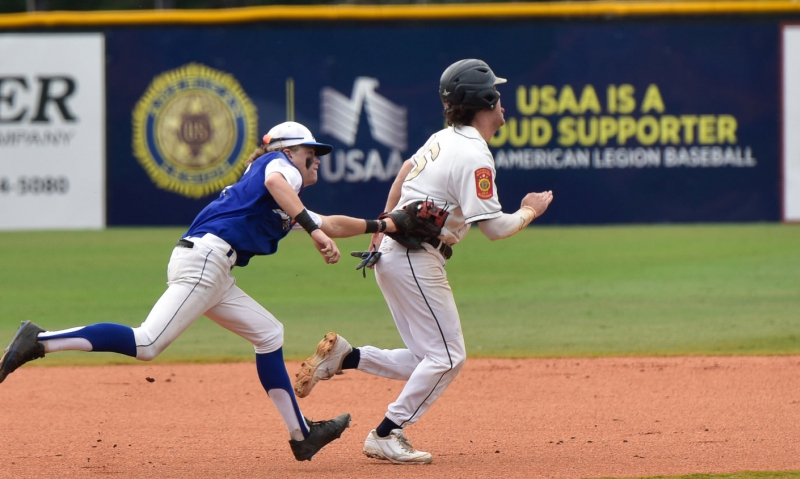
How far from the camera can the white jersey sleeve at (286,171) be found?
4555 millimetres

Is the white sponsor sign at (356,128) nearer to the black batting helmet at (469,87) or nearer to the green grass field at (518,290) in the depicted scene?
the green grass field at (518,290)

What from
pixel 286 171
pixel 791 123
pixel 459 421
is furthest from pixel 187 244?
pixel 791 123

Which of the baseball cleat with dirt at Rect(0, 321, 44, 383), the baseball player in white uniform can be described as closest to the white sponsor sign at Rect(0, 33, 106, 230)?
the baseball player in white uniform

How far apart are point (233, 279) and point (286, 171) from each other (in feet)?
1.84

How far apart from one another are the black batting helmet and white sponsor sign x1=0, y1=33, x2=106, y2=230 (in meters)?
10.6

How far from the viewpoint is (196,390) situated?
6.98 metres

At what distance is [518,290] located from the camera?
36.1 feet

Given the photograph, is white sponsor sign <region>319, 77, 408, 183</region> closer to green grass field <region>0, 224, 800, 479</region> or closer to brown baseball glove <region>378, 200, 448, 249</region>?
green grass field <region>0, 224, 800, 479</region>

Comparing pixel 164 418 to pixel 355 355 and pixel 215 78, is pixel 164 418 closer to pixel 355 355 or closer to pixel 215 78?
pixel 355 355

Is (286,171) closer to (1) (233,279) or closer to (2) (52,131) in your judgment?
(1) (233,279)

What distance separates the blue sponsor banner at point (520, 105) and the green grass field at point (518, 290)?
0.75m

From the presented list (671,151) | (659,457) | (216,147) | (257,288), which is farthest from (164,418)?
(671,151)

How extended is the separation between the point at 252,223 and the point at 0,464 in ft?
5.43

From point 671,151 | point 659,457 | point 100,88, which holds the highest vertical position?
point 100,88
